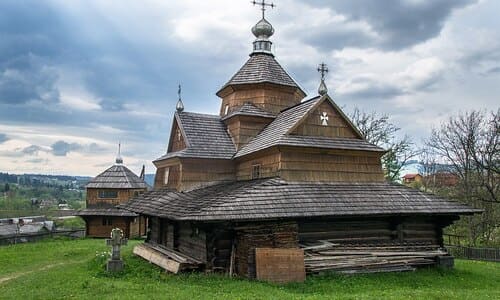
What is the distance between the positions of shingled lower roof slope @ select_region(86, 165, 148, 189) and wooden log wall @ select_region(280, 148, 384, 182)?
19.9 m

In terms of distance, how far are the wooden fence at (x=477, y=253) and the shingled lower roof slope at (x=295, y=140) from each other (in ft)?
30.8

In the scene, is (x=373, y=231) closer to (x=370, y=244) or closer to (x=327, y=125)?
(x=370, y=244)

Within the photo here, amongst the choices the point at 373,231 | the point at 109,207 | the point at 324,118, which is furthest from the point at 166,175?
the point at 109,207

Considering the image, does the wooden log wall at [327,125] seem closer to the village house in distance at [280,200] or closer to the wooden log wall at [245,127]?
the village house in distance at [280,200]

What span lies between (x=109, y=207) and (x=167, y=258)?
18968 millimetres

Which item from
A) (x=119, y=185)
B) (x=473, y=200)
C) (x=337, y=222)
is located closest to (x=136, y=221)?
(x=119, y=185)

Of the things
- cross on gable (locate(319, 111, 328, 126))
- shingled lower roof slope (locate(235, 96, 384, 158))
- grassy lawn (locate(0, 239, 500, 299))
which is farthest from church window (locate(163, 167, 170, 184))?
cross on gable (locate(319, 111, 328, 126))

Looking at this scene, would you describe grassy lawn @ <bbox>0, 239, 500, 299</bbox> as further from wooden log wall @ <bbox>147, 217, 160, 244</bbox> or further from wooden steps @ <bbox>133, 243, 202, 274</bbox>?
wooden log wall @ <bbox>147, 217, 160, 244</bbox>

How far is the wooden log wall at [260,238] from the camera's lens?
487 inches

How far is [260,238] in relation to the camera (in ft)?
40.9

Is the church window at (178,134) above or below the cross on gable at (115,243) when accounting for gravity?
above

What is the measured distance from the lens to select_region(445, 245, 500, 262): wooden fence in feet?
67.1

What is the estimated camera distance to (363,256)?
1350 centimetres

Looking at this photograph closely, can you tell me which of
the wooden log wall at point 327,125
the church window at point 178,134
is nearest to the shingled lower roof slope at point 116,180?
the church window at point 178,134
